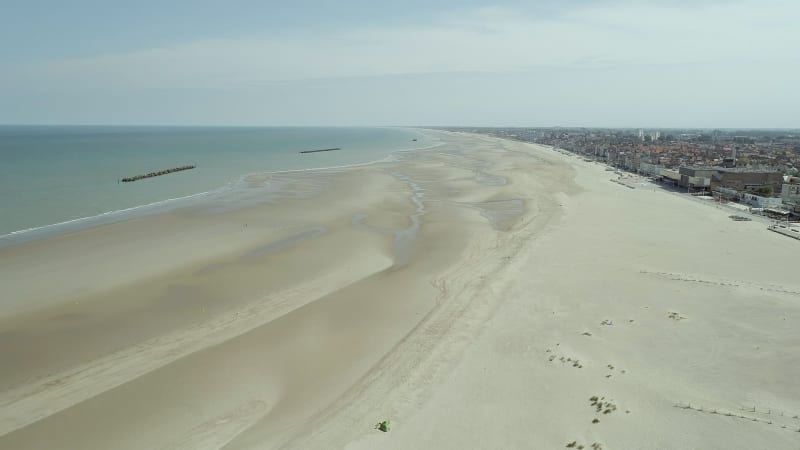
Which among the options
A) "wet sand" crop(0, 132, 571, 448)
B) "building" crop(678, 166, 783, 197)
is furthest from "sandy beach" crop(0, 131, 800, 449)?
"building" crop(678, 166, 783, 197)

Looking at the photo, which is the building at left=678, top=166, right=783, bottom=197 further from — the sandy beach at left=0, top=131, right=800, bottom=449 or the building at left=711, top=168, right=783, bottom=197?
the sandy beach at left=0, top=131, right=800, bottom=449

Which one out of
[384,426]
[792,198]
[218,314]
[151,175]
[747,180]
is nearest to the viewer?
[384,426]

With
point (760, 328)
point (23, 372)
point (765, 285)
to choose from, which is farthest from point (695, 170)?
point (23, 372)

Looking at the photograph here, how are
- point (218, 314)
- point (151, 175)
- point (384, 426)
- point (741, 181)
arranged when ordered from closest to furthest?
1. point (384, 426)
2. point (218, 314)
3. point (741, 181)
4. point (151, 175)

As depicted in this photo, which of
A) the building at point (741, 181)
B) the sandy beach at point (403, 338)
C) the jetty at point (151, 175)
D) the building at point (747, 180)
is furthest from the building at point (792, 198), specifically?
the jetty at point (151, 175)

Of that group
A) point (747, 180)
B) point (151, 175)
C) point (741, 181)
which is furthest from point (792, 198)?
point (151, 175)

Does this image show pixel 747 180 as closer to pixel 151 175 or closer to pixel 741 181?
pixel 741 181

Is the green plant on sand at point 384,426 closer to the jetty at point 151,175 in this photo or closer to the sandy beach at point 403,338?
the sandy beach at point 403,338

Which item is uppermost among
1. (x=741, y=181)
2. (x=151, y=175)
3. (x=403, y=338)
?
(x=741, y=181)
